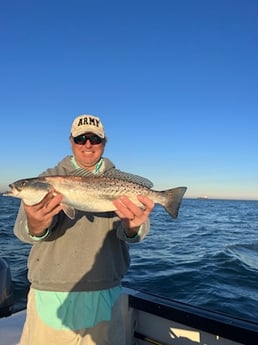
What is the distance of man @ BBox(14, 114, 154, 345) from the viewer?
134 inches

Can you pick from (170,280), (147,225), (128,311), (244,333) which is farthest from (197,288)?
(147,225)

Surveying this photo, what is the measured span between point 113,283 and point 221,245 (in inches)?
653

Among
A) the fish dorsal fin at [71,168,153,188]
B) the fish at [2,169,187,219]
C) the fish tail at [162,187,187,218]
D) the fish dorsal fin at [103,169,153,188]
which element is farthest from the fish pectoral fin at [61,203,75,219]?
the fish tail at [162,187,187,218]

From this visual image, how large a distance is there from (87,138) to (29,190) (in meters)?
0.81

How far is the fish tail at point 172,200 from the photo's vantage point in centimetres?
424

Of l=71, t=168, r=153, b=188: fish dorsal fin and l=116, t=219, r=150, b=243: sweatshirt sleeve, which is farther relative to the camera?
l=71, t=168, r=153, b=188: fish dorsal fin

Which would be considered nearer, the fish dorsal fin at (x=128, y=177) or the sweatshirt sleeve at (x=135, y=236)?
the sweatshirt sleeve at (x=135, y=236)

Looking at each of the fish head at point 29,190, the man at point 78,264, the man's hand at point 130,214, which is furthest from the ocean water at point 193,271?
the fish head at point 29,190

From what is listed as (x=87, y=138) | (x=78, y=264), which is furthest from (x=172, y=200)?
(x=78, y=264)

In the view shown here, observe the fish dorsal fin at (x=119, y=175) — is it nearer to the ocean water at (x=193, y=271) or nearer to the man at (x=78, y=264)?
the man at (x=78, y=264)

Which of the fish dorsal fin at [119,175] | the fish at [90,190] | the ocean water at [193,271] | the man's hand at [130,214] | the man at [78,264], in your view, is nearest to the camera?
the man at [78,264]

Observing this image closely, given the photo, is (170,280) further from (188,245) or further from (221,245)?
(221,245)

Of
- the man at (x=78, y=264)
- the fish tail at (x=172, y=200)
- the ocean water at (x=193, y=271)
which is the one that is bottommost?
the ocean water at (x=193, y=271)

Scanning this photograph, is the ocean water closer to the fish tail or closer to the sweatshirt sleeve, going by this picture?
the fish tail
